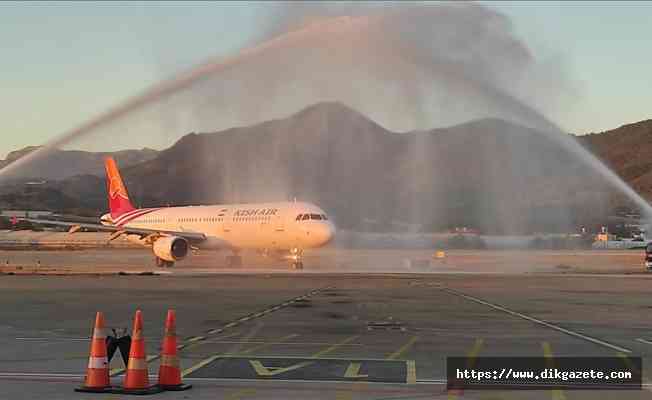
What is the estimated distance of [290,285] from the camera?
40625 millimetres

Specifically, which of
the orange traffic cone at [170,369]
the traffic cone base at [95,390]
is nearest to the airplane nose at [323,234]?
the orange traffic cone at [170,369]

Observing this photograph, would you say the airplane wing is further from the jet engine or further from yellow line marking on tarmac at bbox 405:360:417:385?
yellow line marking on tarmac at bbox 405:360:417:385

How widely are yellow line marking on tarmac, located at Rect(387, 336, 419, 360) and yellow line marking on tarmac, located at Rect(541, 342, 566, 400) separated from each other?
8.77 ft

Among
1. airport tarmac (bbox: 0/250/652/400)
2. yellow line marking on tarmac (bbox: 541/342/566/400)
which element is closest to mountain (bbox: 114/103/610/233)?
airport tarmac (bbox: 0/250/652/400)

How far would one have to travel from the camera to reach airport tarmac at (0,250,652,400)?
13.7 meters

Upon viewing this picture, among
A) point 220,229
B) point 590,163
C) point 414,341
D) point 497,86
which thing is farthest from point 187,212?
point 414,341

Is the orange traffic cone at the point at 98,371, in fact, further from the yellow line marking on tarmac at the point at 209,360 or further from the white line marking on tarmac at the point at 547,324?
the white line marking on tarmac at the point at 547,324

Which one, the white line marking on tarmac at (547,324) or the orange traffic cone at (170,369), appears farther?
the white line marking on tarmac at (547,324)

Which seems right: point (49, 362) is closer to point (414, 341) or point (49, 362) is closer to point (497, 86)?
point (414, 341)

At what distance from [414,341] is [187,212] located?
50.9 m

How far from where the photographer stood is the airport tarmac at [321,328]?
13711 mm

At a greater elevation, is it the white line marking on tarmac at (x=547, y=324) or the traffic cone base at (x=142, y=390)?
the white line marking on tarmac at (x=547, y=324)

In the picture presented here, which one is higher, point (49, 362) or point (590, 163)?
point (590, 163)

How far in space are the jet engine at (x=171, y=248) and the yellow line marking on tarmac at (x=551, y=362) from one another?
1698 inches
